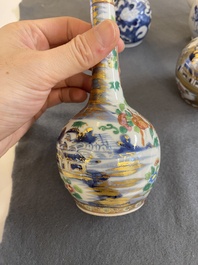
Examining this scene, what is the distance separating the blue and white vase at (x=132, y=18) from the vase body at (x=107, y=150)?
0.37m

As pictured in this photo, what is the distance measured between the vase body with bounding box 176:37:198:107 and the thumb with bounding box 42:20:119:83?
0.91 ft

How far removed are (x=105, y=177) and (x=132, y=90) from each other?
38cm

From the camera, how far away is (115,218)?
1.89 feet

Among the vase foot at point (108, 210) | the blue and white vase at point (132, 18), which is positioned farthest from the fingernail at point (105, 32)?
the blue and white vase at point (132, 18)

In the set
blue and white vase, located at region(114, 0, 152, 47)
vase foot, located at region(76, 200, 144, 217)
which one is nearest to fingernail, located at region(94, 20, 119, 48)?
vase foot, located at region(76, 200, 144, 217)

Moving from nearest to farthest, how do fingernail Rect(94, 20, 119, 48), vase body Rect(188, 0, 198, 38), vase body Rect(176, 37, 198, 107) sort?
fingernail Rect(94, 20, 119, 48), vase body Rect(176, 37, 198, 107), vase body Rect(188, 0, 198, 38)

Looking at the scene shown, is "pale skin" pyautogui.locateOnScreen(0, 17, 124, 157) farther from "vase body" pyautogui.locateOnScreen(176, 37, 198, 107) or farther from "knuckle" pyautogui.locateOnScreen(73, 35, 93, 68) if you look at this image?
"vase body" pyautogui.locateOnScreen(176, 37, 198, 107)

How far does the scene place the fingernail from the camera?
1.49 feet

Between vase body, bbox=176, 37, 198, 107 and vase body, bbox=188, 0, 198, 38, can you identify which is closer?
vase body, bbox=176, 37, 198, 107

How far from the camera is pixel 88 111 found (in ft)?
1.67

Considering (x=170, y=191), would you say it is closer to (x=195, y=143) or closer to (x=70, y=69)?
(x=195, y=143)

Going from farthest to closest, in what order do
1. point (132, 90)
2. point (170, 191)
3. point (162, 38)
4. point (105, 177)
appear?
point (162, 38), point (132, 90), point (170, 191), point (105, 177)

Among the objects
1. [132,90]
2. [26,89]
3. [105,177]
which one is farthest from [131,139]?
[132,90]

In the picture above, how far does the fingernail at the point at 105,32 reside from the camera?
0.46m
